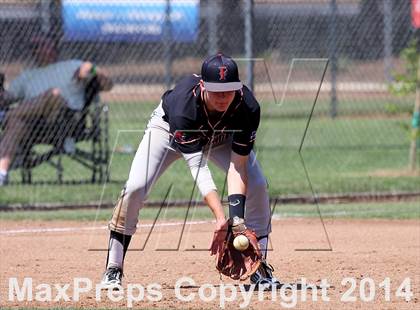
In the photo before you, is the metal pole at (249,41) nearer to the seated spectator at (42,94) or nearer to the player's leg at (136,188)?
the seated spectator at (42,94)

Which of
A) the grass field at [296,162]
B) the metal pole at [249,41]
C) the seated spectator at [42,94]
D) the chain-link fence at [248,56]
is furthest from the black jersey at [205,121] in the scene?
the seated spectator at [42,94]

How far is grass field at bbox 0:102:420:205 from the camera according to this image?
38.7ft

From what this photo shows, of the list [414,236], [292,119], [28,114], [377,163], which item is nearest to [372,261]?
[414,236]

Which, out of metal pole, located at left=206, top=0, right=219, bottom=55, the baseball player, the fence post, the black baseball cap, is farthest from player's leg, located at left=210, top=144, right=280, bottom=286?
metal pole, located at left=206, top=0, right=219, bottom=55

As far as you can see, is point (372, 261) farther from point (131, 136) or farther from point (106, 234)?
point (131, 136)

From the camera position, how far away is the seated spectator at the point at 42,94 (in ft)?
39.4

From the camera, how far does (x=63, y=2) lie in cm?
1246

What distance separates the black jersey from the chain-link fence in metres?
4.90

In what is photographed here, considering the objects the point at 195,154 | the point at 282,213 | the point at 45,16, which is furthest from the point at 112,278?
the point at 45,16

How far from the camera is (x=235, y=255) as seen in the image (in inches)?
250

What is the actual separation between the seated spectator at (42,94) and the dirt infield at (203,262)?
2.19m

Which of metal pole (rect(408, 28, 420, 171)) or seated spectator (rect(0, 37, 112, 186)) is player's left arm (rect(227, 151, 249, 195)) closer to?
seated spectator (rect(0, 37, 112, 186))

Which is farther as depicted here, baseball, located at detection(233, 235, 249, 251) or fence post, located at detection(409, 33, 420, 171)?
fence post, located at detection(409, 33, 420, 171)

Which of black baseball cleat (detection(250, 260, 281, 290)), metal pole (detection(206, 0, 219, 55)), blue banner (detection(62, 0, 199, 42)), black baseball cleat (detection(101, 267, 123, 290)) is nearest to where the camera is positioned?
black baseball cleat (detection(101, 267, 123, 290))
